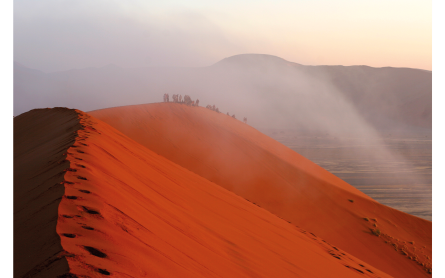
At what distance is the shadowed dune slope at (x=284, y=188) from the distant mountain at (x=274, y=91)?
49389 mm

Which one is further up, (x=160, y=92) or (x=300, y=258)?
(x=160, y=92)

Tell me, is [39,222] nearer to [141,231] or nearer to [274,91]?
[141,231]

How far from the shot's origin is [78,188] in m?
2.57

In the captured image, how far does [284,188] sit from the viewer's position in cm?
1175

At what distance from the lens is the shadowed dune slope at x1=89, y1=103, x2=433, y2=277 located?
8719 mm

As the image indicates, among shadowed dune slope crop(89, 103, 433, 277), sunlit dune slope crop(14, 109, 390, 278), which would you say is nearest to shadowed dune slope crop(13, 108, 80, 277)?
sunlit dune slope crop(14, 109, 390, 278)

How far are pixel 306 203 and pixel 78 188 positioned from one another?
9.59 metres

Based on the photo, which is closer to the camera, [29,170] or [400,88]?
[29,170]

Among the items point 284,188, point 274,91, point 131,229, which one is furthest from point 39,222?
point 274,91

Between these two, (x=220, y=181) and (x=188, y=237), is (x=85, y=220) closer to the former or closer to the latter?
(x=188, y=237)

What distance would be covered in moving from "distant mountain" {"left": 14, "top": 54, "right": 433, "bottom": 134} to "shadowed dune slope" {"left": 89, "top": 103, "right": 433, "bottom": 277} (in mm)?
49389

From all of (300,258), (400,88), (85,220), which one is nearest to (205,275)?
(85,220)

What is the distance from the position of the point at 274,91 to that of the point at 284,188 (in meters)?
85.4

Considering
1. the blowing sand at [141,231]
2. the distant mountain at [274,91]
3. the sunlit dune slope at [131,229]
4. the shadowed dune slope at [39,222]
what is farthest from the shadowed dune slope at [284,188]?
the distant mountain at [274,91]
